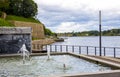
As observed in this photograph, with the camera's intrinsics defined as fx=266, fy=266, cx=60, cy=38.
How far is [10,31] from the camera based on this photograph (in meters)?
23.1

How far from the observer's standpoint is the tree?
324 feet

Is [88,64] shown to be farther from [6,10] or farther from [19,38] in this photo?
[6,10]

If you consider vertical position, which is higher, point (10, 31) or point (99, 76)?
point (10, 31)

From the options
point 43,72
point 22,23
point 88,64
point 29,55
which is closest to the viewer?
point 43,72

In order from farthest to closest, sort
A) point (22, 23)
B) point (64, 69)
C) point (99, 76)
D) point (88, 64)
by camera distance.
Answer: point (22, 23)
point (88, 64)
point (64, 69)
point (99, 76)

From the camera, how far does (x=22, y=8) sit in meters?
101

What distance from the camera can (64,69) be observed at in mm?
13805

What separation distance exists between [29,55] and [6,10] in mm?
82613

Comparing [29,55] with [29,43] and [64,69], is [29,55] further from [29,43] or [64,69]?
[64,69]

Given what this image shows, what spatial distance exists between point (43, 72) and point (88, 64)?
10.9ft

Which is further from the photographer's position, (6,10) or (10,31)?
(6,10)

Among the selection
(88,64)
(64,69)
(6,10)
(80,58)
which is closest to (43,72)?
(64,69)

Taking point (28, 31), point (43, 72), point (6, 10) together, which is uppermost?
point (6, 10)

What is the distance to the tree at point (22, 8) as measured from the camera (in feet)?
324
